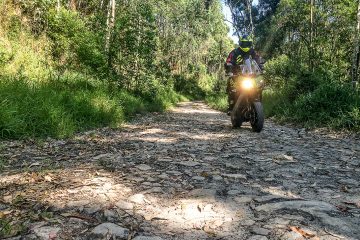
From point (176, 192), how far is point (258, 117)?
460cm

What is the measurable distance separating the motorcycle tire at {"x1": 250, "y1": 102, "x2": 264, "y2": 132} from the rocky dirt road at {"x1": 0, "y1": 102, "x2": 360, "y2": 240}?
1.83 metres

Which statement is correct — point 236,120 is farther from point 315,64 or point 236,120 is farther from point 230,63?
point 315,64

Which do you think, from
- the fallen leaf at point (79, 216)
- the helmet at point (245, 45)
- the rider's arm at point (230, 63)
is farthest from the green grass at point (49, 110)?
the helmet at point (245, 45)

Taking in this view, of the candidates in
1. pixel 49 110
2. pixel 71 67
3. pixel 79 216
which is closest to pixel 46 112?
pixel 49 110

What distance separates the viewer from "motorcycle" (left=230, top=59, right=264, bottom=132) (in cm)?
743

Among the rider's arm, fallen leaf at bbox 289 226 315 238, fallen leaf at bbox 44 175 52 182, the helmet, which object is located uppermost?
the helmet

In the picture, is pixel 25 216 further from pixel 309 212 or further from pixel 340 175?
pixel 340 175

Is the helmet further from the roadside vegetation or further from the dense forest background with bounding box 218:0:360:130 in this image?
the roadside vegetation

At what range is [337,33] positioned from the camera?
23.8 m

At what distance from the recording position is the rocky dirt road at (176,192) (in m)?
2.32

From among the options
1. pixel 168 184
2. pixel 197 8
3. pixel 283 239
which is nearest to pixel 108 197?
pixel 168 184

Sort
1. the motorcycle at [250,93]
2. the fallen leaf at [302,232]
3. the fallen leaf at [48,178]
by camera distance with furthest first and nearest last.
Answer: the motorcycle at [250,93] → the fallen leaf at [48,178] → the fallen leaf at [302,232]

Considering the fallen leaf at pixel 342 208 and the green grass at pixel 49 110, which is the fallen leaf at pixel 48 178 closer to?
the green grass at pixel 49 110

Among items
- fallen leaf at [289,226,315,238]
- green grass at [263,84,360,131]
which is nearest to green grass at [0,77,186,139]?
fallen leaf at [289,226,315,238]
